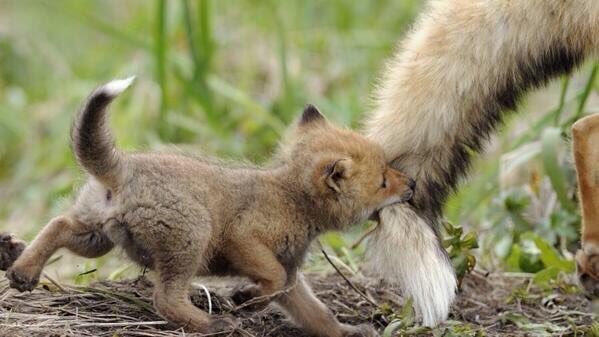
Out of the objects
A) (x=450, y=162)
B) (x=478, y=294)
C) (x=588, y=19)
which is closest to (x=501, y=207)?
(x=478, y=294)

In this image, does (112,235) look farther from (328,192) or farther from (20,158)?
(20,158)

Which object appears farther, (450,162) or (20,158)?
(20,158)

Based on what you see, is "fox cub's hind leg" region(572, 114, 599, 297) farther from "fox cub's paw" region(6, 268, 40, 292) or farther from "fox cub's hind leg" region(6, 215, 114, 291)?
"fox cub's paw" region(6, 268, 40, 292)

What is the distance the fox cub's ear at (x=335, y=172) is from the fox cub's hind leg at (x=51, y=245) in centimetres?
90

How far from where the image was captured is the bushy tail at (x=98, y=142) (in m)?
4.14

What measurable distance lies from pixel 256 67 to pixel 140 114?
1682mm

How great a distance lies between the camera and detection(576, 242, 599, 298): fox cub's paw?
5051 mm

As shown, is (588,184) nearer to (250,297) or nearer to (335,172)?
(335,172)

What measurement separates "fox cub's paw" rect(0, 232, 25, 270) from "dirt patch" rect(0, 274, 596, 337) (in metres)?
0.22

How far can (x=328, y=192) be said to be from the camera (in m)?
4.68

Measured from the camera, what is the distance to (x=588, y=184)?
202 inches

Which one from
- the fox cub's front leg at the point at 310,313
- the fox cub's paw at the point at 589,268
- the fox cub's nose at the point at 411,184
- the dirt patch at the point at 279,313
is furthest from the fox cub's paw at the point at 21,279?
the fox cub's paw at the point at 589,268

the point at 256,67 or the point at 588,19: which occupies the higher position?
the point at 588,19

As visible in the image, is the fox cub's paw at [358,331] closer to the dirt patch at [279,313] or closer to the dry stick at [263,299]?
the dirt patch at [279,313]
